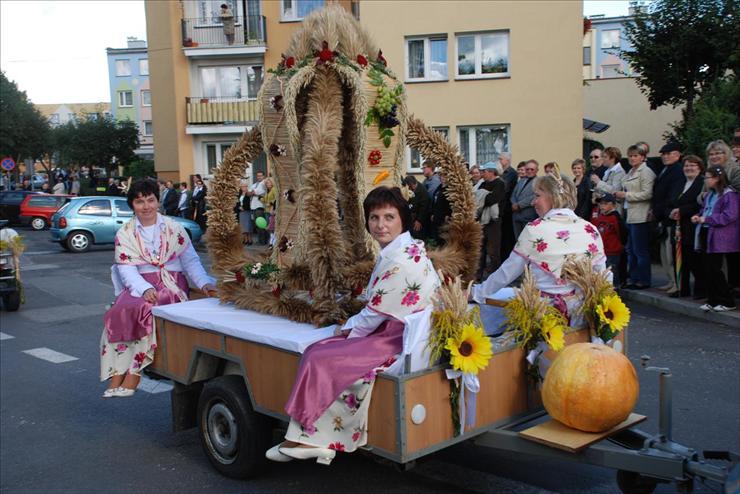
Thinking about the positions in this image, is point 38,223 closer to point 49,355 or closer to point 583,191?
point 49,355

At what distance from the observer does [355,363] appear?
12.5 feet

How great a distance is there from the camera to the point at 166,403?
691 cm

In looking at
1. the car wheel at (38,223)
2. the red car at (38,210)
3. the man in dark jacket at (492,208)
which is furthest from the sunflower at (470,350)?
the car wheel at (38,223)

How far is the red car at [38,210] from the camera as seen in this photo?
2981cm

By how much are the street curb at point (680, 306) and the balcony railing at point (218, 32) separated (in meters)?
23.7

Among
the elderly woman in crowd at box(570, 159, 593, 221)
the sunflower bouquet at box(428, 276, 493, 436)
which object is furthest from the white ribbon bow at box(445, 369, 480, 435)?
the elderly woman in crowd at box(570, 159, 593, 221)

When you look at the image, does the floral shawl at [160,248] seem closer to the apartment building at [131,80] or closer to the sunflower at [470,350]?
the sunflower at [470,350]

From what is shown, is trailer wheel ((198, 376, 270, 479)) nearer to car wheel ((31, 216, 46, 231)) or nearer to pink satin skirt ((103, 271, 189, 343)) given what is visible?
pink satin skirt ((103, 271, 189, 343))

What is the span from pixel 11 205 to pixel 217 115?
9593mm

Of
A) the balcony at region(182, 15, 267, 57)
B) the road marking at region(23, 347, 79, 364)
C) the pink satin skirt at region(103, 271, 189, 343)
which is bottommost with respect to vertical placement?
the road marking at region(23, 347, 79, 364)

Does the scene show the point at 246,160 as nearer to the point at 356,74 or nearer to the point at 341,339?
the point at 356,74

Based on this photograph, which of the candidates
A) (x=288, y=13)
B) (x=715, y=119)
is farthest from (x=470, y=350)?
(x=288, y=13)

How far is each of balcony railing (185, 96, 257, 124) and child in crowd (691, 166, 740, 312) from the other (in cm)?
2444

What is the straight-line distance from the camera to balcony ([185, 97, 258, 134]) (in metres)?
31.1
